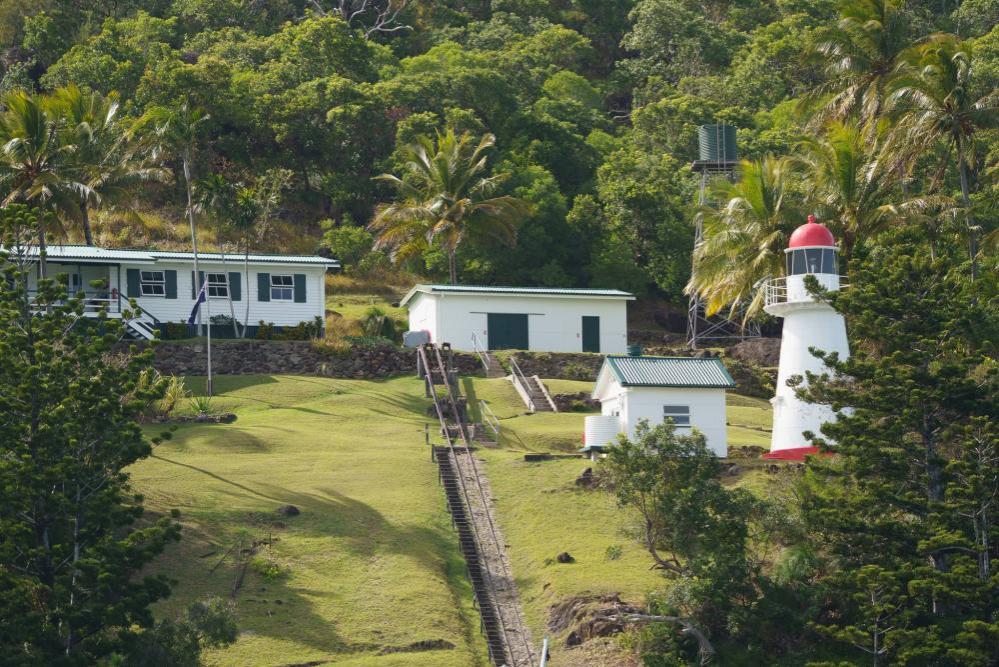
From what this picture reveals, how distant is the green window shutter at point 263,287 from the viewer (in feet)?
211

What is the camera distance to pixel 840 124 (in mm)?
56156

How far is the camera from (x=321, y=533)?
40469mm

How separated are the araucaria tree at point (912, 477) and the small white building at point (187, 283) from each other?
29.9 metres

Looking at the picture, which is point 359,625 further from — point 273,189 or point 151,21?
point 151,21

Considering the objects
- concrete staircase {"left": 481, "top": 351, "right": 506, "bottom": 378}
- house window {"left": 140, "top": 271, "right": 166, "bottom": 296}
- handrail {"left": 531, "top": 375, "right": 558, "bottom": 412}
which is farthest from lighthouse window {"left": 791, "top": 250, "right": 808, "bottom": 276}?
house window {"left": 140, "top": 271, "right": 166, "bottom": 296}

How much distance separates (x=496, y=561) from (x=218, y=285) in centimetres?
2775

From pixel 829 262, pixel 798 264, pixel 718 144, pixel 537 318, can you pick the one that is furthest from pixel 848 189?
pixel 718 144

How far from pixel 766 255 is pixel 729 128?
67.9 feet

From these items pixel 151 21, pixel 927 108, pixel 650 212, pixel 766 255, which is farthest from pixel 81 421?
pixel 151 21

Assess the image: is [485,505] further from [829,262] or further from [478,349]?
[478,349]

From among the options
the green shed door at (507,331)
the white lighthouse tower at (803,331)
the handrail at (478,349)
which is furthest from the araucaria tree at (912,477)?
the green shed door at (507,331)

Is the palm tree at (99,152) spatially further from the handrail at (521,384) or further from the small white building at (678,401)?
the small white building at (678,401)

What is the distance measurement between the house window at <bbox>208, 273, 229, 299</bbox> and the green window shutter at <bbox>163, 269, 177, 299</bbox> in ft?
4.85

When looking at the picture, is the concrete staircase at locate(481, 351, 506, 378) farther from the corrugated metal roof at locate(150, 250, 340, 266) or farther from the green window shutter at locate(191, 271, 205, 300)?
the green window shutter at locate(191, 271, 205, 300)
